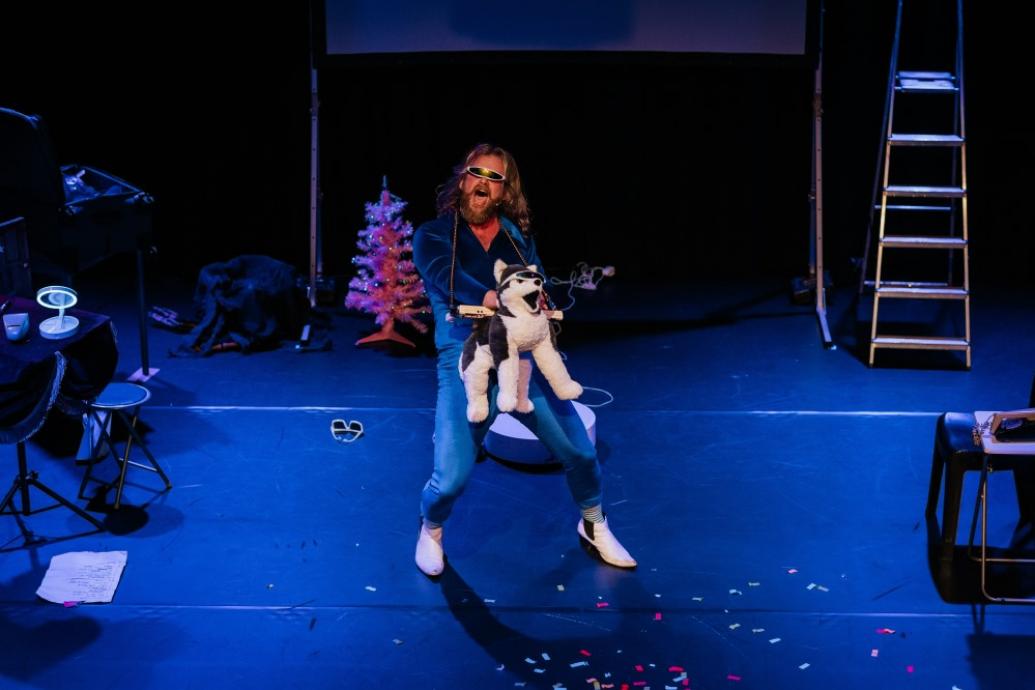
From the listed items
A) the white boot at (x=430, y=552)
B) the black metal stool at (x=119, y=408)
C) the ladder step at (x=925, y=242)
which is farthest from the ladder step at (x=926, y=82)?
the black metal stool at (x=119, y=408)

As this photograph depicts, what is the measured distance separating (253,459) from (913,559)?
2635 millimetres

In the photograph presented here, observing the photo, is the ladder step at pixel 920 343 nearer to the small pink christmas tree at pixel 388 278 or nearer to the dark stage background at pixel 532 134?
the dark stage background at pixel 532 134

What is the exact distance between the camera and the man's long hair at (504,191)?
3826 millimetres

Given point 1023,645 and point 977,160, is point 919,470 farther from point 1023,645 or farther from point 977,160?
point 977,160

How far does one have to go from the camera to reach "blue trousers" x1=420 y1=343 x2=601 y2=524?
12.3 ft

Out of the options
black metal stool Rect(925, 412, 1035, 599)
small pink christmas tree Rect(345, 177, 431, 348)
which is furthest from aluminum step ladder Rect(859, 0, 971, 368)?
small pink christmas tree Rect(345, 177, 431, 348)

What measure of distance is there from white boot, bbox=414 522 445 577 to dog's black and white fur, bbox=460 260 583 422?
0.55 m

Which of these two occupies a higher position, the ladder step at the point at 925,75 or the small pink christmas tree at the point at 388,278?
the ladder step at the point at 925,75

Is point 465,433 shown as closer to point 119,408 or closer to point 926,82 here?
point 119,408

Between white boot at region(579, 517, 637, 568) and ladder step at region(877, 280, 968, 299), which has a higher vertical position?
ladder step at region(877, 280, 968, 299)

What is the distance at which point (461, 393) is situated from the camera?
3740 millimetres

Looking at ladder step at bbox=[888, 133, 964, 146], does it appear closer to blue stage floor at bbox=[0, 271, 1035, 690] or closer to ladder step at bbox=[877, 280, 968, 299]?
ladder step at bbox=[877, 280, 968, 299]

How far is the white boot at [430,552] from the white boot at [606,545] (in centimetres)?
52

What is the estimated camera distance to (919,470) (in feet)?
15.8
